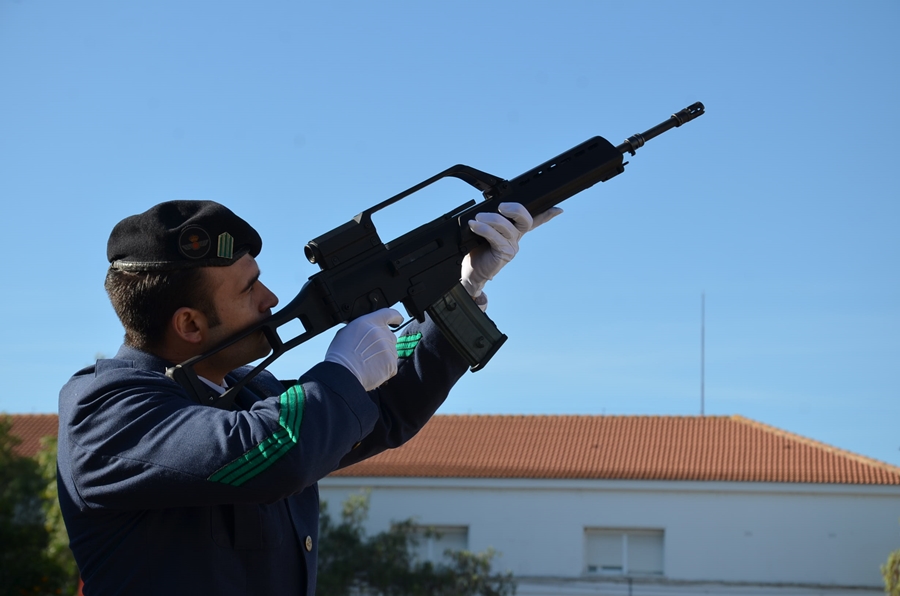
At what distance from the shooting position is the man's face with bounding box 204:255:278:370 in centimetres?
340

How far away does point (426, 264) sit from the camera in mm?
4090

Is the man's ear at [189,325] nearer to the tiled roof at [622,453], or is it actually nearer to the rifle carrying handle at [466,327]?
the rifle carrying handle at [466,327]

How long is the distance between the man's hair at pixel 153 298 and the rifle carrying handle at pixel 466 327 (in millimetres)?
1022

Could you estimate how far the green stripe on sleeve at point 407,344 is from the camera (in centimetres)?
424

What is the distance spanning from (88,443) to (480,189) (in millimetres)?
2043

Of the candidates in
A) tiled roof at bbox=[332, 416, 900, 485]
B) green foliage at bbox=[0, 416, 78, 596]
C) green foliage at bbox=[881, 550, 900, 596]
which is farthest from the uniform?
tiled roof at bbox=[332, 416, 900, 485]

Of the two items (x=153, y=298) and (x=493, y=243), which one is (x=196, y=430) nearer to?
(x=153, y=298)

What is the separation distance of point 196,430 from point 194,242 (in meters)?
0.68

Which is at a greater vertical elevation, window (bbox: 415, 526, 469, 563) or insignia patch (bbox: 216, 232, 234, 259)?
window (bbox: 415, 526, 469, 563)

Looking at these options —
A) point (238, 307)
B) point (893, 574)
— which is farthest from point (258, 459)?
point (893, 574)

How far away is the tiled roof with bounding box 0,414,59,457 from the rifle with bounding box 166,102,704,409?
A: 110 ft

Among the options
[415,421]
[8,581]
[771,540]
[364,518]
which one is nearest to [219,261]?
A: [415,421]

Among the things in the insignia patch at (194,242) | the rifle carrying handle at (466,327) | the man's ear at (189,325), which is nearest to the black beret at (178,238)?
the insignia patch at (194,242)

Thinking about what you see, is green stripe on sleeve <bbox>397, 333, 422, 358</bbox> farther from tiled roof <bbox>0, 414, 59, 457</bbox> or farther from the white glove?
tiled roof <bbox>0, 414, 59, 457</bbox>
